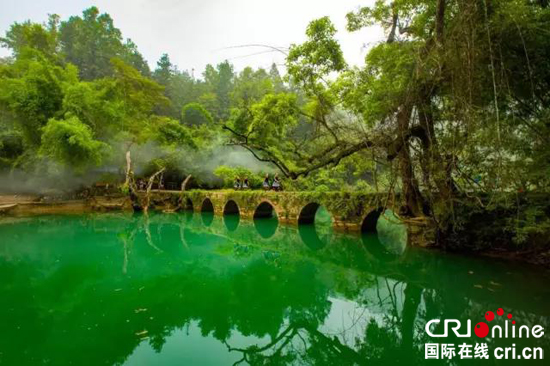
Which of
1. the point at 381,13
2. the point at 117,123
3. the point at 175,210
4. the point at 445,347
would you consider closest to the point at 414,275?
the point at 445,347

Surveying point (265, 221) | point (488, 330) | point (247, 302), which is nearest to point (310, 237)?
point (265, 221)

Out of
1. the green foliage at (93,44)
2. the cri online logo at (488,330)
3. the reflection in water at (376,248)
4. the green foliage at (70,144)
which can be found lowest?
the reflection in water at (376,248)

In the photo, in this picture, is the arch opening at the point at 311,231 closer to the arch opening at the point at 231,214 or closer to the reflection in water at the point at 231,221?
the reflection in water at the point at 231,221

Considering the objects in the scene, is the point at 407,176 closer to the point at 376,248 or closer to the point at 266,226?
the point at 376,248

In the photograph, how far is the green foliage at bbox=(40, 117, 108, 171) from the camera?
17.9 metres

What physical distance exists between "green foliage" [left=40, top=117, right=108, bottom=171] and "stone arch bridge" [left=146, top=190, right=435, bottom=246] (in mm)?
4888

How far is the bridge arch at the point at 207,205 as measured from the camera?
2114 cm

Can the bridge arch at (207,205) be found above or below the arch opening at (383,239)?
above

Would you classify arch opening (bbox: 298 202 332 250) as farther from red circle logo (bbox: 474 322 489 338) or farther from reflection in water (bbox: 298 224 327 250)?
red circle logo (bbox: 474 322 489 338)

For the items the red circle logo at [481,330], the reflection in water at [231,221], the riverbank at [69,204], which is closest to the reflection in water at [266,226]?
the riverbank at [69,204]

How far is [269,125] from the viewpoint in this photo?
9.25 metres

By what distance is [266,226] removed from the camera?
51.8ft

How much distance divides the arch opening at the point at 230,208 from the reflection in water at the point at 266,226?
244cm

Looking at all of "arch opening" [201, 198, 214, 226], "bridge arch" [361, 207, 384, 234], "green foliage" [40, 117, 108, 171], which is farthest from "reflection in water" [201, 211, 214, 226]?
"bridge arch" [361, 207, 384, 234]
